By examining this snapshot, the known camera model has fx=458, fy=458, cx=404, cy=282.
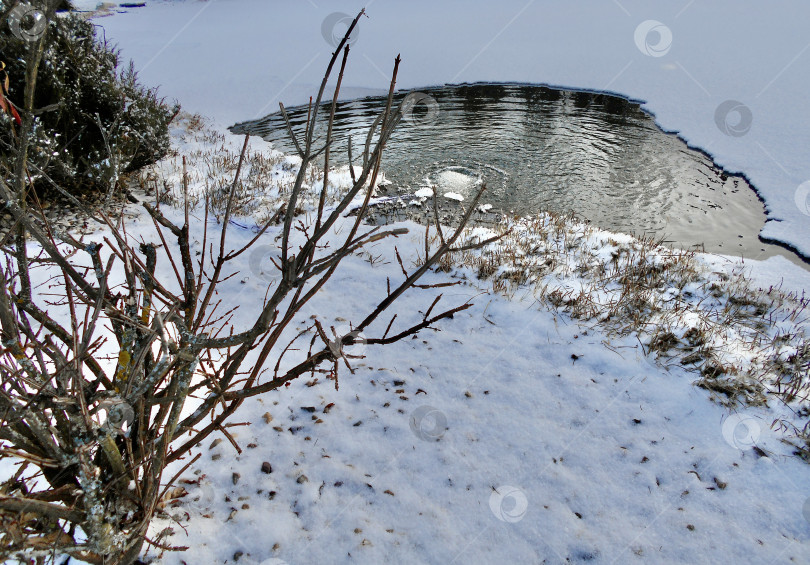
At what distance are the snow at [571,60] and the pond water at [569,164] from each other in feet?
2.21

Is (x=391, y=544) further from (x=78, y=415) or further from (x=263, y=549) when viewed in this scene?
(x=78, y=415)

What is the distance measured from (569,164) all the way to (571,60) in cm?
945

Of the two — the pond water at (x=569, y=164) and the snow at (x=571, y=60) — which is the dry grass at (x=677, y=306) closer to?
the pond water at (x=569, y=164)

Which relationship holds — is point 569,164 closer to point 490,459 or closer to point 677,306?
point 677,306

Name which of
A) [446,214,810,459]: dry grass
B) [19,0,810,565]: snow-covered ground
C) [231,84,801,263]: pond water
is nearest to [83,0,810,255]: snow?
[231,84,801,263]: pond water

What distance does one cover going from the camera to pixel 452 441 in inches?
124

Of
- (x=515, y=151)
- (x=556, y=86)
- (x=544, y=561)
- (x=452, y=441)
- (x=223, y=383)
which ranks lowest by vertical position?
(x=544, y=561)

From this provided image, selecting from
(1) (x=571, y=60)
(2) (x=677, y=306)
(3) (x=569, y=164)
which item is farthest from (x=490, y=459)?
(1) (x=571, y=60)

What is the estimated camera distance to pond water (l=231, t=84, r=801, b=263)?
8164 mm

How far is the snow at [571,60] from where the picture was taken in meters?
11.2

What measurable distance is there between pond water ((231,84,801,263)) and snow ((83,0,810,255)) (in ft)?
2.21

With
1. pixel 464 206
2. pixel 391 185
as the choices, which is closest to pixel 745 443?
pixel 464 206

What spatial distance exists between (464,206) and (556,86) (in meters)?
9.64

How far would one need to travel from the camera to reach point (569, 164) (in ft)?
33.3
